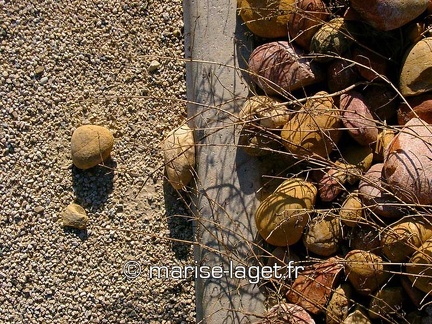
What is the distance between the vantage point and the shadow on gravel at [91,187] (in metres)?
3.10

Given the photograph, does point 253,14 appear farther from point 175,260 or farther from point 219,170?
point 175,260

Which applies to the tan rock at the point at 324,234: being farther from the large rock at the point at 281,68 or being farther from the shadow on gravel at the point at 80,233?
the shadow on gravel at the point at 80,233

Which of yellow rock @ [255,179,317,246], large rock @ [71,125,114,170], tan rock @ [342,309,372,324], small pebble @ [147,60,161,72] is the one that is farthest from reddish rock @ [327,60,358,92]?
large rock @ [71,125,114,170]

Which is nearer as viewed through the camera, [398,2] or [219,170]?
[398,2]

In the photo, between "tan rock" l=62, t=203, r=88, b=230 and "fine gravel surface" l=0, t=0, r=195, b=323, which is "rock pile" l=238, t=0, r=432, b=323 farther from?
"tan rock" l=62, t=203, r=88, b=230

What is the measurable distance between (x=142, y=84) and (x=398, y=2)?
4.30ft

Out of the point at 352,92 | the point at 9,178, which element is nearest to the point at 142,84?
the point at 9,178

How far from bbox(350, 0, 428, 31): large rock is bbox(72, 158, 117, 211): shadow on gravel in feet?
4.73

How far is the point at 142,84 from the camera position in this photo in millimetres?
3117

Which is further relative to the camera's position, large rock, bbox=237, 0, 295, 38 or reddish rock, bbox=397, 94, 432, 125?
large rock, bbox=237, 0, 295, 38

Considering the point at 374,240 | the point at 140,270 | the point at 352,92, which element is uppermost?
the point at 352,92

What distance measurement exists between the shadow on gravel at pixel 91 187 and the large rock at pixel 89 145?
0.07m

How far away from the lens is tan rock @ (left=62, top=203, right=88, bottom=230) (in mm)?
3053

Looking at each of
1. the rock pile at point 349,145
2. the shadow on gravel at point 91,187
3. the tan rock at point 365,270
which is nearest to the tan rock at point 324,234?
the rock pile at point 349,145
